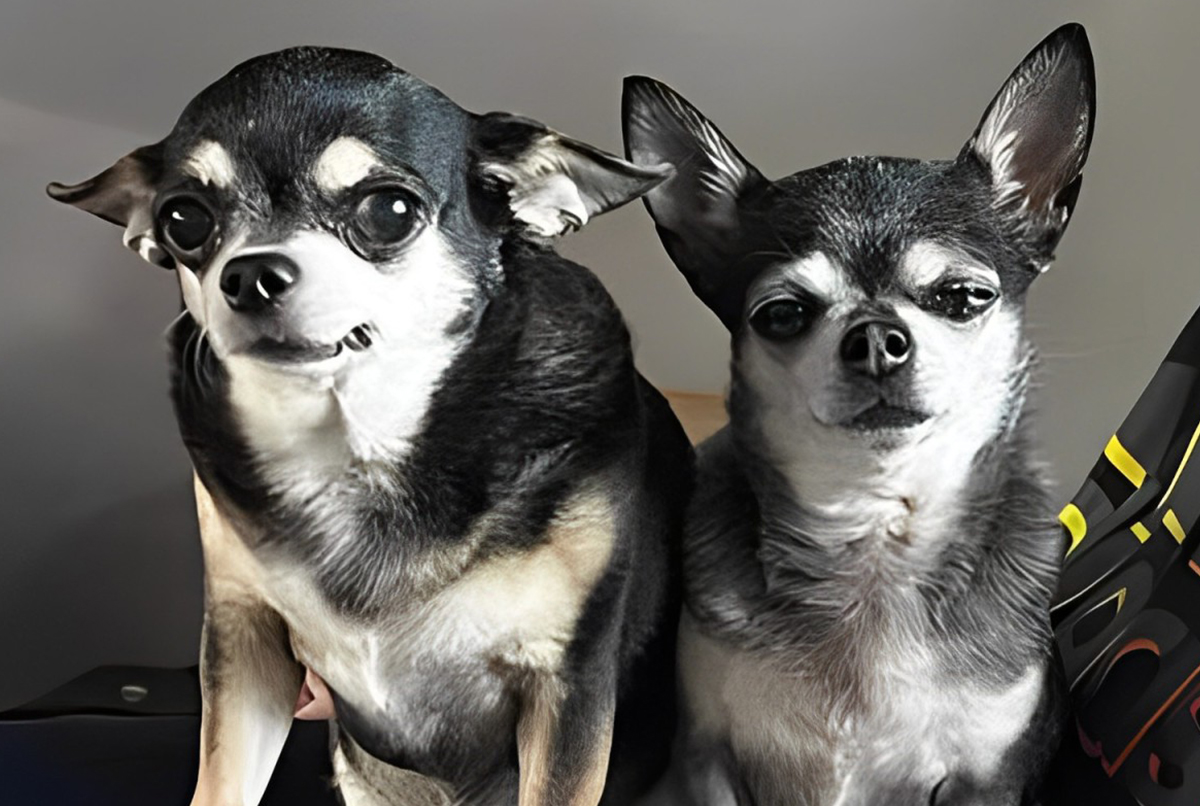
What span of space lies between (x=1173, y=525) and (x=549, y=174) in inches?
21.0

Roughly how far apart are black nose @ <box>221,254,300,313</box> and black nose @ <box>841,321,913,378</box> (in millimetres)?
329

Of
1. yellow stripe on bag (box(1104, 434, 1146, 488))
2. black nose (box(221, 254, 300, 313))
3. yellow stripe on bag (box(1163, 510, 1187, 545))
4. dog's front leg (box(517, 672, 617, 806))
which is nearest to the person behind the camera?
black nose (box(221, 254, 300, 313))

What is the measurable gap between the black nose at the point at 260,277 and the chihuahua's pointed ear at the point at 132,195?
0.11 meters

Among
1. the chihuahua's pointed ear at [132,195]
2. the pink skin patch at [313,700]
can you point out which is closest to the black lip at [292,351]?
the chihuahua's pointed ear at [132,195]

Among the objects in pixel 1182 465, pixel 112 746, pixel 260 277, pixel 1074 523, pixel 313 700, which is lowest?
pixel 112 746

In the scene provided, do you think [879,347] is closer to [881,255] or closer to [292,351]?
[881,255]

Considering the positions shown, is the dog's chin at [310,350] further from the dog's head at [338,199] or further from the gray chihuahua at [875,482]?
the gray chihuahua at [875,482]

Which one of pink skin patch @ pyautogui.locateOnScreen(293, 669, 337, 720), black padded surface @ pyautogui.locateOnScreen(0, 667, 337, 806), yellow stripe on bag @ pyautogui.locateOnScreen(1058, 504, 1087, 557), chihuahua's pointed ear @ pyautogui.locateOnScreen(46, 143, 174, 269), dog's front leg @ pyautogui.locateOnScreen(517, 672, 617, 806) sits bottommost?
black padded surface @ pyautogui.locateOnScreen(0, 667, 337, 806)

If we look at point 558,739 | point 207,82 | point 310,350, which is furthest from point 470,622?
point 207,82

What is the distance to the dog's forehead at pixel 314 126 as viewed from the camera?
67 centimetres

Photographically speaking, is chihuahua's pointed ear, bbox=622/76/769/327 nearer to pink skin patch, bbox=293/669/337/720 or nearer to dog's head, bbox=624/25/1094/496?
dog's head, bbox=624/25/1094/496

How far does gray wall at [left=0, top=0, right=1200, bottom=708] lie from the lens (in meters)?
1.03

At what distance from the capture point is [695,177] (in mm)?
785

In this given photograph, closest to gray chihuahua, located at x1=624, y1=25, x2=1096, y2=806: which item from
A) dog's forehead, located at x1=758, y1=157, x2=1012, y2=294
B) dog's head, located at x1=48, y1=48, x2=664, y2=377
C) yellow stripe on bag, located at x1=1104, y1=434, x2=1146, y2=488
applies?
dog's forehead, located at x1=758, y1=157, x2=1012, y2=294
